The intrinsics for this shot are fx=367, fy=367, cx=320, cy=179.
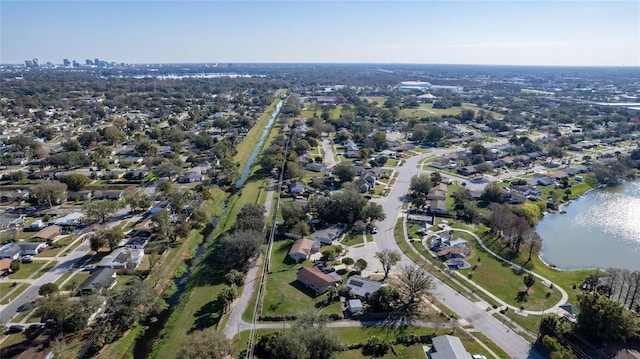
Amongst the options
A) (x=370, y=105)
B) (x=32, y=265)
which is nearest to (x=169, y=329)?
(x=32, y=265)

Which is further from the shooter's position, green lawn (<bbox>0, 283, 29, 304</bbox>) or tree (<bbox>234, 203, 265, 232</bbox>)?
tree (<bbox>234, 203, 265, 232</bbox>)

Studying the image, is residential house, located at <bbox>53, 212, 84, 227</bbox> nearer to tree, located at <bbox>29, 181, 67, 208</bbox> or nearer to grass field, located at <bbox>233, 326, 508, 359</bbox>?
tree, located at <bbox>29, 181, 67, 208</bbox>

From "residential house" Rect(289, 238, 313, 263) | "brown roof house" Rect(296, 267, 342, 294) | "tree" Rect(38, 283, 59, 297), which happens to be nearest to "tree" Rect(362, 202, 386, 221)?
"residential house" Rect(289, 238, 313, 263)

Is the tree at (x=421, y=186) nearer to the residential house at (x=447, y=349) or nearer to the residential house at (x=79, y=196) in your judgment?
the residential house at (x=447, y=349)

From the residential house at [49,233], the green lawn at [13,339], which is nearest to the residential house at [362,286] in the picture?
the green lawn at [13,339]

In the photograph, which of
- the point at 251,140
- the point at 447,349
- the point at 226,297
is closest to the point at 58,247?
the point at 226,297

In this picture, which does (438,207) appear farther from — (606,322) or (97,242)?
(97,242)
